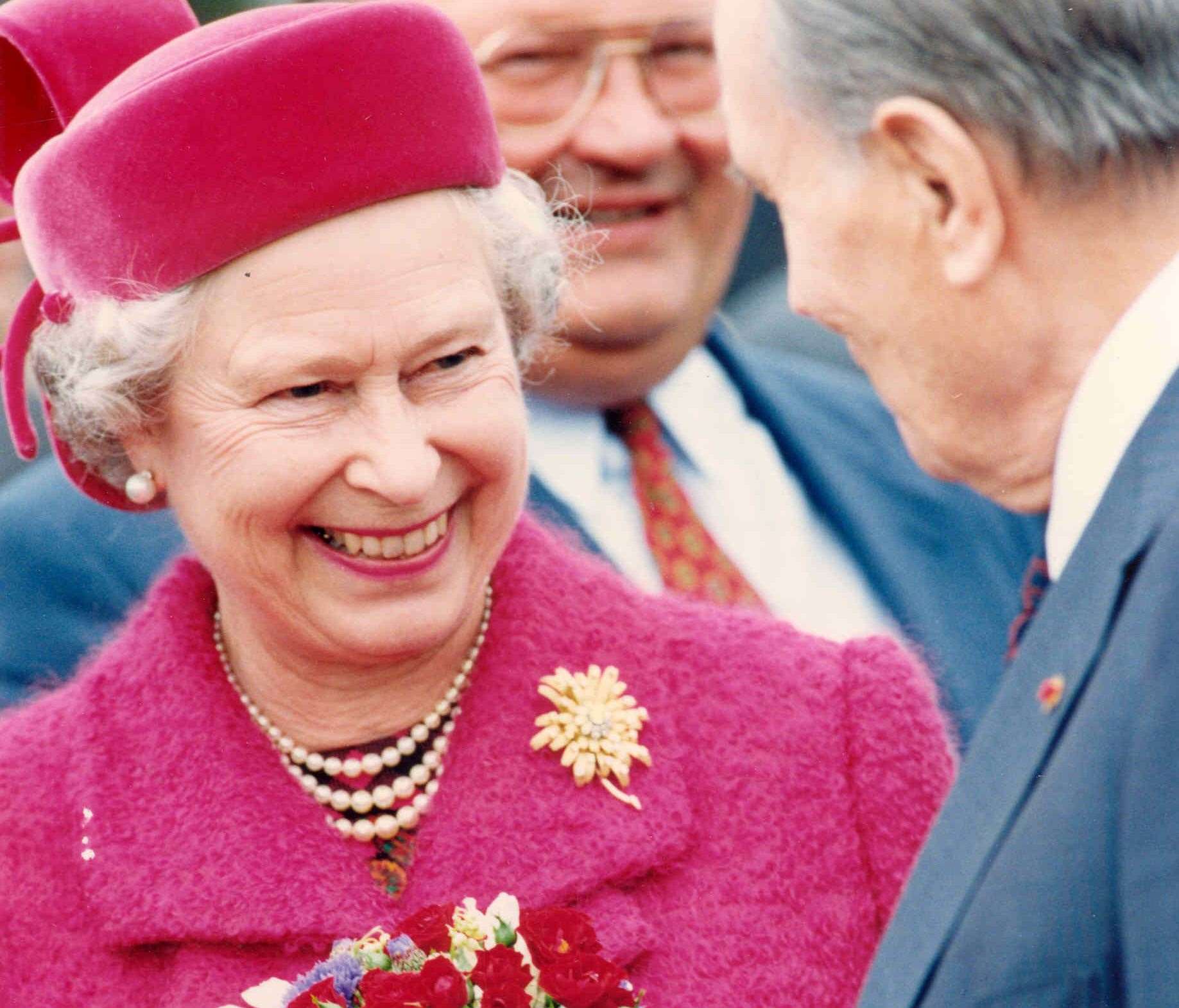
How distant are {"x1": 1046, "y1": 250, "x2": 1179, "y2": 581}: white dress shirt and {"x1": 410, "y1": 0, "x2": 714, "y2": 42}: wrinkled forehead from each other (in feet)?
5.85

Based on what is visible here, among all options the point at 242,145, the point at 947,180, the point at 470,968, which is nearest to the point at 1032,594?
the point at 947,180

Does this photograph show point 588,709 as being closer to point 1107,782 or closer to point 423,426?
point 423,426

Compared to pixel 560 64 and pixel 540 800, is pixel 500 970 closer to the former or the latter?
pixel 540 800

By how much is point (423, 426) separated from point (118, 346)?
42 centimetres

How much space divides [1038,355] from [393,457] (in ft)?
2.92

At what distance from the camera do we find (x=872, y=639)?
10.0ft

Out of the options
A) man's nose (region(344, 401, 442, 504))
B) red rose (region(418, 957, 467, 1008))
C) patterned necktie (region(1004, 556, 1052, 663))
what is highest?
patterned necktie (region(1004, 556, 1052, 663))

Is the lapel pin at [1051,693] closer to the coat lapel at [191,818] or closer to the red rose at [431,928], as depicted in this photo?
the red rose at [431,928]

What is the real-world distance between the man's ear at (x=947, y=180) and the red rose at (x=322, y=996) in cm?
107

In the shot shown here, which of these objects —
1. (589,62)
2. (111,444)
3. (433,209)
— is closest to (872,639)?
(433,209)

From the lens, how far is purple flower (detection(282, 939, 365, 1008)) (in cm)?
235

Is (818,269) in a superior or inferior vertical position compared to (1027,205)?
inferior

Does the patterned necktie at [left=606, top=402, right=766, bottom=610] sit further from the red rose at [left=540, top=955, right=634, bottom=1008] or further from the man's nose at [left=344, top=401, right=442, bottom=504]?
the red rose at [left=540, top=955, right=634, bottom=1008]

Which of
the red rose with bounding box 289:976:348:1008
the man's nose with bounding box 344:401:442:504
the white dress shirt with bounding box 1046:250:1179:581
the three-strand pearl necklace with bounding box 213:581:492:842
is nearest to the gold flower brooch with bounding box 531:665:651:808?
Result: the three-strand pearl necklace with bounding box 213:581:492:842
